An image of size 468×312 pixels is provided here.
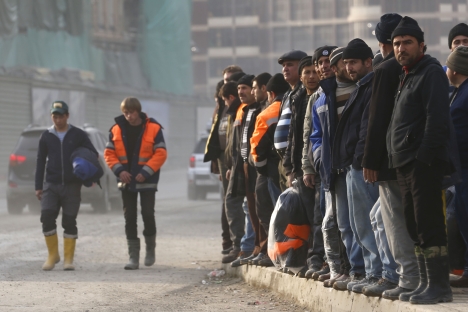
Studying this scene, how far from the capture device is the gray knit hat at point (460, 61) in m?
7.77

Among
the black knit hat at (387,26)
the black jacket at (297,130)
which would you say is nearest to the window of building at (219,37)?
the black jacket at (297,130)

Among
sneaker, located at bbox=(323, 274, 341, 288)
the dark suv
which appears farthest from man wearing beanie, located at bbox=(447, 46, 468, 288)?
the dark suv

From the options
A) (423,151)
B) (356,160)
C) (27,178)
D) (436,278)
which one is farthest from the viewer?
(27,178)

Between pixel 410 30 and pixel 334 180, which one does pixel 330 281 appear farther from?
pixel 410 30

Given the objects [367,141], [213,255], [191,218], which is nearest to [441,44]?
[191,218]

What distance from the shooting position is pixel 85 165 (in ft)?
39.9

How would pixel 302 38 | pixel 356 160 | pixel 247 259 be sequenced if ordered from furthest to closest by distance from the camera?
1. pixel 302 38
2. pixel 247 259
3. pixel 356 160

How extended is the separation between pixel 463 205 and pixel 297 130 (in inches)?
69.8

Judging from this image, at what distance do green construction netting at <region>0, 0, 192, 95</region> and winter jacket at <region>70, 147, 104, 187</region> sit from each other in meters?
30.8

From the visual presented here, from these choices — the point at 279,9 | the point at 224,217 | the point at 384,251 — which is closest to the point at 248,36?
the point at 279,9

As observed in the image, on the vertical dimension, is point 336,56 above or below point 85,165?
above

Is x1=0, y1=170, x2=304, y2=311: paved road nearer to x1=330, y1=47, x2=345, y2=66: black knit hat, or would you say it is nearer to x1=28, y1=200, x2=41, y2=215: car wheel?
x1=330, y1=47, x2=345, y2=66: black knit hat

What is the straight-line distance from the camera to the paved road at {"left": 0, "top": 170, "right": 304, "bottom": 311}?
29.2ft

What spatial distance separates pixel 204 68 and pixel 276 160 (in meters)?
97.0
